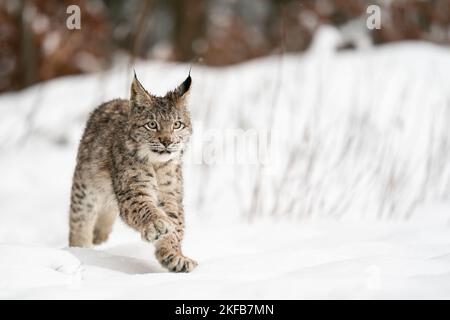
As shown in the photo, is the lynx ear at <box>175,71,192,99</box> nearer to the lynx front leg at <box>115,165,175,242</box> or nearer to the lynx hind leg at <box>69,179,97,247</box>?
the lynx front leg at <box>115,165,175,242</box>

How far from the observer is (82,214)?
13.3ft

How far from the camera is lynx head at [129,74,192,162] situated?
336cm

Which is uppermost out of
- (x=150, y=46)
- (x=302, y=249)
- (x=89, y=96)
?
(x=150, y=46)

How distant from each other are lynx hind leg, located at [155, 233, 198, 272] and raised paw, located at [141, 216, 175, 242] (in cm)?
8

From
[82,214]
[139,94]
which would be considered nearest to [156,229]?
[139,94]

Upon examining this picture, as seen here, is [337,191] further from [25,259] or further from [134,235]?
[25,259]

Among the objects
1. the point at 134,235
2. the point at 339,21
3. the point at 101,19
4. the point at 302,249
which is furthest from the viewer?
the point at 339,21

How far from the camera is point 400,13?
1119 centimetres

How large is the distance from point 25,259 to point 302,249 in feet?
4.65

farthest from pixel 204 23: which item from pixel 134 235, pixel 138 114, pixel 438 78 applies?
pixel 138 114

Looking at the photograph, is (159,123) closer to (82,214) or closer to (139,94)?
(139,94)

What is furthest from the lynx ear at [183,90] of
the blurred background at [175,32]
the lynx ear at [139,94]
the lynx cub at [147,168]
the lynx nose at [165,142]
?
the blurred background at [175,32]

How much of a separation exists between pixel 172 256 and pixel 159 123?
75 centimetres

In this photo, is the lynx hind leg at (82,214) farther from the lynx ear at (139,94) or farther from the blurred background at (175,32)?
the blurred background at (175,32)
